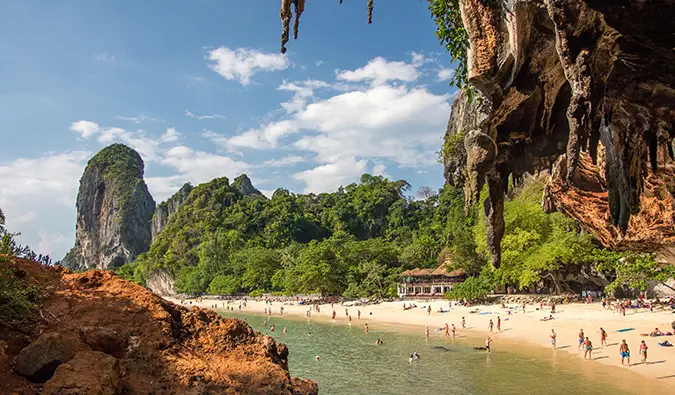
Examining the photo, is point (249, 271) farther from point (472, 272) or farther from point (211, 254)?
point (472, 272)

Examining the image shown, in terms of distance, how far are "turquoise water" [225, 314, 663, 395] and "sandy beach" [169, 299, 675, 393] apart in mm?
1279

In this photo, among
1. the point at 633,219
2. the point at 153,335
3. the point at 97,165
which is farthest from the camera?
the point at 97,165

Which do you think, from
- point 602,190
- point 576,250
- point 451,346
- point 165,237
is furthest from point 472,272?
point 165,237

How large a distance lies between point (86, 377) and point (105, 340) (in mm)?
985

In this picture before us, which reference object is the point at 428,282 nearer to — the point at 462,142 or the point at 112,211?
the point at 462,142

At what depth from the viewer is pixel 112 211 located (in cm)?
13838

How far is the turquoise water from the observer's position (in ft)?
52.8

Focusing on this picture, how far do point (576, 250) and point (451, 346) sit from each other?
13.6 metres

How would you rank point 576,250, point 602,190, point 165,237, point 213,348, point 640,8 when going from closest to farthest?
1. point 640,8
2. point 213,348
3. point 602,190
4. point 576,250
5. point 165,237

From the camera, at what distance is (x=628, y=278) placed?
78.9 ft

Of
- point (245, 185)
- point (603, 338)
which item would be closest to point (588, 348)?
point (603, 338)

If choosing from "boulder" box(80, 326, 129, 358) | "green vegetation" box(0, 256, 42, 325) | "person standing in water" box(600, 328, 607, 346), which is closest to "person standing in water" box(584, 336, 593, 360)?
"person standing in water" box(600, 328, 607, 346)

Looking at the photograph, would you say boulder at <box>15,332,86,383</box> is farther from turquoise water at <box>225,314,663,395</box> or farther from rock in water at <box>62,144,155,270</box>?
rock in water at <box>62,144,155,270</box>

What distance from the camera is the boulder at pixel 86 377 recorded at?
486 cm
